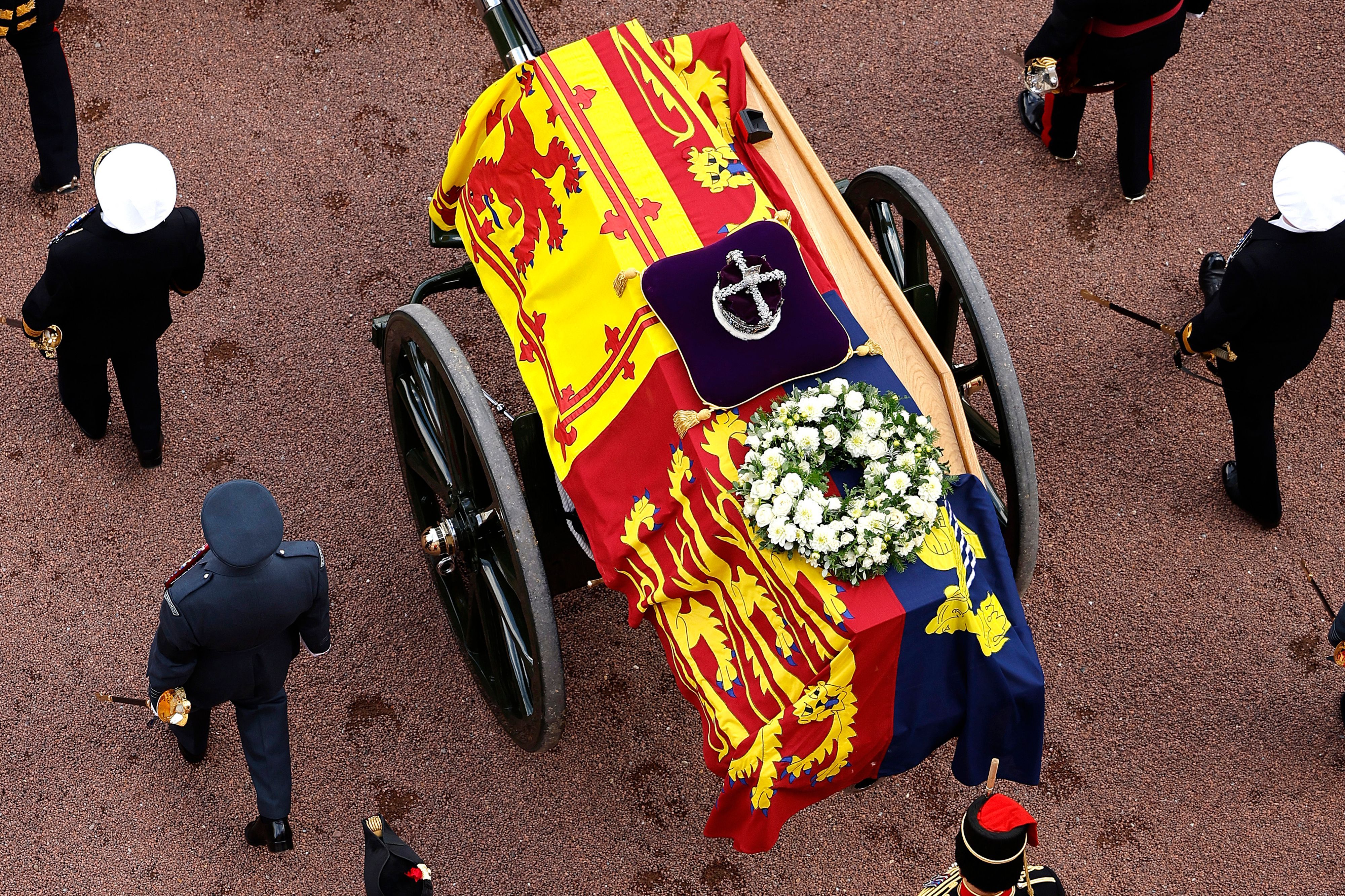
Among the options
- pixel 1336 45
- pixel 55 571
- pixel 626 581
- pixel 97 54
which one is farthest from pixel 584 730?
pixel 1336 45

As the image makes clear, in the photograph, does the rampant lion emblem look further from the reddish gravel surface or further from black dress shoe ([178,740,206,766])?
black dress shoe ([178,740,206,766])

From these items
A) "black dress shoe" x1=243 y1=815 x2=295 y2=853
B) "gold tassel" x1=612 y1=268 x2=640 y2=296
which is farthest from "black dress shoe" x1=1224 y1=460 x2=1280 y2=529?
"black dress shoe" x1=243 y1=815 x2=295 y2=853

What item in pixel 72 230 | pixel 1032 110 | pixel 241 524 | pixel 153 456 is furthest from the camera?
pixel 1032 110

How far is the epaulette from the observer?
336 cm

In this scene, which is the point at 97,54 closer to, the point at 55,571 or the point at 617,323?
the point at 55,571

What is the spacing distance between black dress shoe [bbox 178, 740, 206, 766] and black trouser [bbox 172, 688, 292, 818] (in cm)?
12

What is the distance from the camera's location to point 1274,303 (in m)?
3.84

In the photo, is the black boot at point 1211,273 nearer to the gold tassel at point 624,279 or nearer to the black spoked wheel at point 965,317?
the black spoked wheel at point 965,317

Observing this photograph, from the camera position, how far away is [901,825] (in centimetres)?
382

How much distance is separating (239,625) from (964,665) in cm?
195

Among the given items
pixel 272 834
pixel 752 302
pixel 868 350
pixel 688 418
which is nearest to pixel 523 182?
pixel 752 302

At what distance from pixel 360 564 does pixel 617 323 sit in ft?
4.99

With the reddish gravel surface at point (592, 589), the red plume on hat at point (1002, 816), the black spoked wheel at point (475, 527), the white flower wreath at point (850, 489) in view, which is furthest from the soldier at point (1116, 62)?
the red plume on hat at point (1002, 816)

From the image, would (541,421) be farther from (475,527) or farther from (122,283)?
(122,283)
